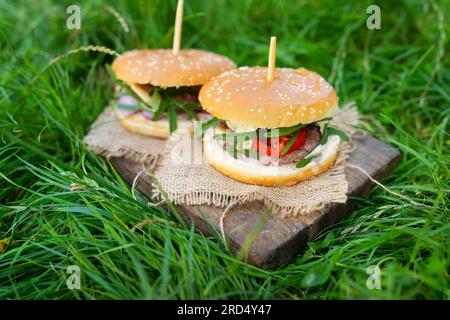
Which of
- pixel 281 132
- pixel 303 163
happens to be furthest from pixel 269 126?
pixel 303 163

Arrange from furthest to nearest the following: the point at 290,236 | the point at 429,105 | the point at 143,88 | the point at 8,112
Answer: the point at 429,105, the point at 143,88, the point at 8,112, the point at 290,236

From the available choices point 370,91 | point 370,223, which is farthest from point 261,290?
point 370,91

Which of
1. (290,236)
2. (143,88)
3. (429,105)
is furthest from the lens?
(429,105)

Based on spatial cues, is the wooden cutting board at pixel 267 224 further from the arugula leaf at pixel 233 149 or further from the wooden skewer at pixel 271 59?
the wooden skewer at pixel 271 59

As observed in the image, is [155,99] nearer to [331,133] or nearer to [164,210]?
[164,210]

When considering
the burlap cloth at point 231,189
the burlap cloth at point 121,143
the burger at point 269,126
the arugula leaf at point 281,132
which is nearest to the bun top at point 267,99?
the burger at point 269,126

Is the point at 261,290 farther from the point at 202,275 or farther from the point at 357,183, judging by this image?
the point at 357,183

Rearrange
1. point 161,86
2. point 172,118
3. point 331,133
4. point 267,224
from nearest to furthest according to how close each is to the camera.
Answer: point 267,224
point 331,133
point 161,86
point 172,118
